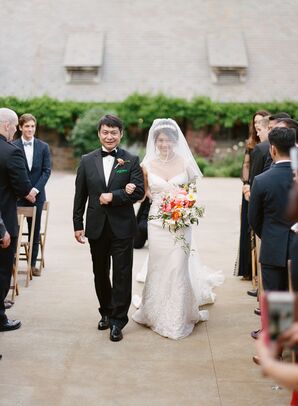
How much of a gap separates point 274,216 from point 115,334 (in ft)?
6.54

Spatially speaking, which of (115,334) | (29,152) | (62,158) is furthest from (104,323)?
(62,158)

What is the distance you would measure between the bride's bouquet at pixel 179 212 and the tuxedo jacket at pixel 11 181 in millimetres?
1360

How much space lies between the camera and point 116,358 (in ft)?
18.2

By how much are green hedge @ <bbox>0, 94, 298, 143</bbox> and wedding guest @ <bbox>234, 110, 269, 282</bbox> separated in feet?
69.0

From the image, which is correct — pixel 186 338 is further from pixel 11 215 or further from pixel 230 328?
pixel 11 215

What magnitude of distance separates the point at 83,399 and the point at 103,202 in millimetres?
1917

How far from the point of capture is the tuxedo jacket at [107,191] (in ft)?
19.8

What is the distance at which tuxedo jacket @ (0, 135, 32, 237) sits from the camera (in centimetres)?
594

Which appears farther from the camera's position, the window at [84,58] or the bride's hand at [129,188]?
the window at [84,58]

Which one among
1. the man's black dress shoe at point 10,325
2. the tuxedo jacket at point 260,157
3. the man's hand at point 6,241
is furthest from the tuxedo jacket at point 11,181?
the tuxedo jacket at point 260,157

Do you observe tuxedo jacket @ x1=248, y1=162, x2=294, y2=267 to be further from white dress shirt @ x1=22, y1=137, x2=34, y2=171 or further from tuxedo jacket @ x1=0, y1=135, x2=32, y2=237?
white dress shirt @ x1=22, y1=137, x2=34, y2=171

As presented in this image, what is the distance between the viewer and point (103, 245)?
615 cm

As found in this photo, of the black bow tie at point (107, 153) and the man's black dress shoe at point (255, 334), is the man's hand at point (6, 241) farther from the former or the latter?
the man's black dress shoe at point (255, 334)

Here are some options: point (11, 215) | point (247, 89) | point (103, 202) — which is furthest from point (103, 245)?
point (247, 89)
